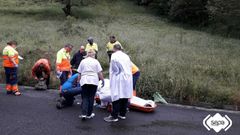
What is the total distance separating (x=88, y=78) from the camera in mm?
9406

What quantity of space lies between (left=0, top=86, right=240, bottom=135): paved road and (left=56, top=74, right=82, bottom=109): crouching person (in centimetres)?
21

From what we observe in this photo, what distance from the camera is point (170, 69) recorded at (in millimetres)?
15031

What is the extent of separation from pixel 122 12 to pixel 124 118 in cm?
4396

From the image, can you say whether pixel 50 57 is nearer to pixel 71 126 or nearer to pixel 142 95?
pixel 142 95

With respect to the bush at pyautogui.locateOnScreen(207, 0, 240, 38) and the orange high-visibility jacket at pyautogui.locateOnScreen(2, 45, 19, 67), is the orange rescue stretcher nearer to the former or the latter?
the orange high-visibility jacket at pyautogui.locateOnScreen(2, 45, 19, 67)

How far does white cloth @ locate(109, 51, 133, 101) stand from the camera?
9.48 meters

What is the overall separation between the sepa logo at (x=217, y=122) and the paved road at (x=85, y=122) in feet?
0.45

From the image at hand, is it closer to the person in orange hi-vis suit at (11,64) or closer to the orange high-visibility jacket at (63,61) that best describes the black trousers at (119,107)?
the orange high-visibility jacket at (63,61)

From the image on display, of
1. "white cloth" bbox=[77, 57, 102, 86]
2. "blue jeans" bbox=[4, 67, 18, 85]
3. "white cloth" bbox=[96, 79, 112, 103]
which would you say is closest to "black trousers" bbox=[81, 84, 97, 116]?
"white cloth" bbox=[77, 57, 102, 86]

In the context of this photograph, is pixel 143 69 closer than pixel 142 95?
No

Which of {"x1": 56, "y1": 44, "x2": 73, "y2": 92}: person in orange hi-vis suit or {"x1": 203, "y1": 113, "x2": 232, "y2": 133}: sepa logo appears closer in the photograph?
{"x1": 203, "y1": 113, "x2": 232, "y2": 133}: sepa logo

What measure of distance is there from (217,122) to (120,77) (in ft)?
9.74

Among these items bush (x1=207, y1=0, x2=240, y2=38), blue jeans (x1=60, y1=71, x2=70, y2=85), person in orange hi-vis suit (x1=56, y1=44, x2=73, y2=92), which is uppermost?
bush (x1=207, y1=0, x2=240, y2=38)

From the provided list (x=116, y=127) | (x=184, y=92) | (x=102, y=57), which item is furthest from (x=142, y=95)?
(x=102, y=57)
